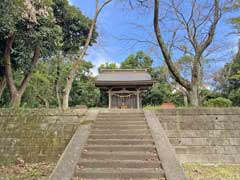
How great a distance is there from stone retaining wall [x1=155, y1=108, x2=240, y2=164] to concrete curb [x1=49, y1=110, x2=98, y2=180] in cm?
243

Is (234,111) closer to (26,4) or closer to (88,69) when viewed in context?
(26,4)

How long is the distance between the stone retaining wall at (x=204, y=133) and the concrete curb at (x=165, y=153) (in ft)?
1.78

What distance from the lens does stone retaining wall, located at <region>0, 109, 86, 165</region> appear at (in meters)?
6.05

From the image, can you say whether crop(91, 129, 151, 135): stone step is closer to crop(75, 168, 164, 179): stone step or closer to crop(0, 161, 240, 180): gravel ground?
crop(0, 161, 240, 180): gravel ground

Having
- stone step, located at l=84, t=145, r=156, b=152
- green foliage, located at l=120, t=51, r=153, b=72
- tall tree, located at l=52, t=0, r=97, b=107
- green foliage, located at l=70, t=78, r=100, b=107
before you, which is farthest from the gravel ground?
green foliage, located at l=120, t=51, r=153, b=72

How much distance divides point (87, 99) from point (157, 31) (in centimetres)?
1745

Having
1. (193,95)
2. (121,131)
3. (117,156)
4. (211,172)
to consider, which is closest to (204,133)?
(211,172)

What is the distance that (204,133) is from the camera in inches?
252

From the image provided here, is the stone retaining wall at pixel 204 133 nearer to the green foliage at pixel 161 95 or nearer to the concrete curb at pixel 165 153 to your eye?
the concrete curb at pixel 165 153

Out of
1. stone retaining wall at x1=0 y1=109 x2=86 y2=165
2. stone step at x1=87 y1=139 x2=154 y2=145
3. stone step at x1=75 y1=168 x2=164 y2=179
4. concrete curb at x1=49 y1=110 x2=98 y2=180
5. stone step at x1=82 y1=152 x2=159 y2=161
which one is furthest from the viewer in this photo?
stone retaining wall at x1=0 y1=109 x2=86 y2=165

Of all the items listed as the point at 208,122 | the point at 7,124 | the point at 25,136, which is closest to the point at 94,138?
the point at 25,136

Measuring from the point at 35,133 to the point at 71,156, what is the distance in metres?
2.23

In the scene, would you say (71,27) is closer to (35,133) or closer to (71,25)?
(71,25)

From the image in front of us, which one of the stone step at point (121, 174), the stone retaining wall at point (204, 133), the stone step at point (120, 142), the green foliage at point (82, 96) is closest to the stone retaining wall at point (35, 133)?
the stone step at point (120, 142)
